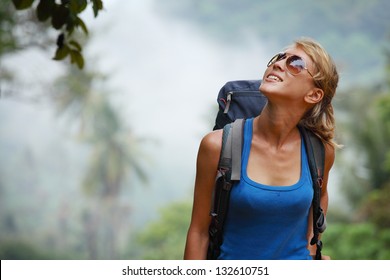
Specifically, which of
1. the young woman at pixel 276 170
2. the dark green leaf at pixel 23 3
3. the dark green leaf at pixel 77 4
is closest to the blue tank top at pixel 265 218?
the young woman at pixel 276 170

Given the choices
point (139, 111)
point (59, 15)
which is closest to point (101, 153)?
point (139, 111)

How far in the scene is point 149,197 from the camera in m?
16.3

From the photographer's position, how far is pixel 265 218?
64.5 inches

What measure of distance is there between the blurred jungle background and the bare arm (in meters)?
11.8

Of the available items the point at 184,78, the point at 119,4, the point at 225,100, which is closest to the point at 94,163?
the point at 184,78

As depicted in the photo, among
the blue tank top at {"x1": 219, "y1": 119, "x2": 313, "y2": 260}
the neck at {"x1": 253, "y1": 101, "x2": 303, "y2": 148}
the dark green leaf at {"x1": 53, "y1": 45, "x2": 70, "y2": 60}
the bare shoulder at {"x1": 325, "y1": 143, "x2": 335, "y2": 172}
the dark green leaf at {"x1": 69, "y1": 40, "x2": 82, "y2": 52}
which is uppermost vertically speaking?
the dark green leaf at {"x1": 69, "y1": 40, "x2": 82, "y2": 52}

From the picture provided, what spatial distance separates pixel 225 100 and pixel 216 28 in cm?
1660

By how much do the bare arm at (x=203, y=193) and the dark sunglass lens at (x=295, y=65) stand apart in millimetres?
235

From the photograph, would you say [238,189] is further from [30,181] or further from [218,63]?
[218,63]

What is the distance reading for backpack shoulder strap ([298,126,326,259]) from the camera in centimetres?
171

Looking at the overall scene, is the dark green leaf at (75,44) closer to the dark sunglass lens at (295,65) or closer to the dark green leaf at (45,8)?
the dark green leaf at (45,8)

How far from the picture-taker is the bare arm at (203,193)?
5.40 ft

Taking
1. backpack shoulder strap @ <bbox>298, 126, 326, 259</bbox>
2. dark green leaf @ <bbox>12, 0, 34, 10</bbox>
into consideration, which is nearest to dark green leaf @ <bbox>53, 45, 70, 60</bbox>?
dark green leaf @ <bbox>12, 0, 34, 10</bbox>

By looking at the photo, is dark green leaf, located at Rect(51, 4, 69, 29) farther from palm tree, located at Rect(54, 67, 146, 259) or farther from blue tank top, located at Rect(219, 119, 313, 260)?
palm tree, located at Rect(54, 67, 146, 259)
